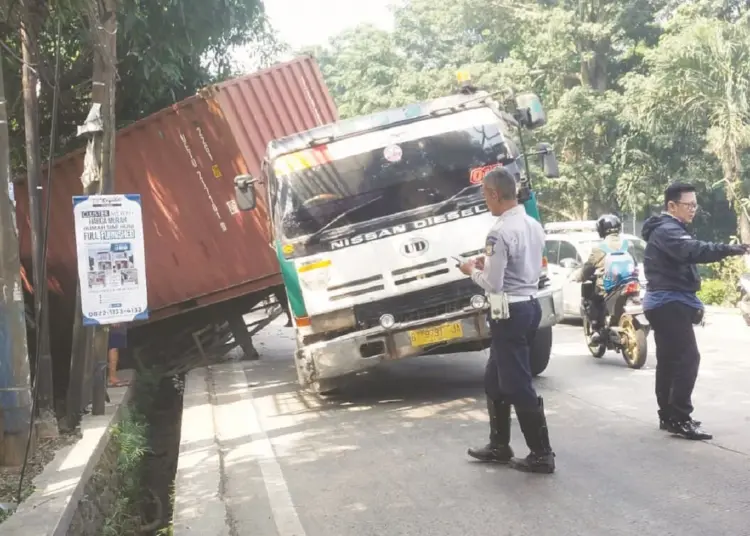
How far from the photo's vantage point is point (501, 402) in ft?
16.2

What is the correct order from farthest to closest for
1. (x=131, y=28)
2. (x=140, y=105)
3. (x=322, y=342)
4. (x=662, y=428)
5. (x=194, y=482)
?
1. (x=140, y=105)
2. (x=131, y=28)
3. (x=322, y=342)
4. (x=662, y=428)
5. (x=194, y=482)

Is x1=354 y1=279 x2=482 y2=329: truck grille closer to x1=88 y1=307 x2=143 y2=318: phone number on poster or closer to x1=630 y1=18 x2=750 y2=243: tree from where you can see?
x1=88 y1=307 x2=143 y2=318: phone number on poster

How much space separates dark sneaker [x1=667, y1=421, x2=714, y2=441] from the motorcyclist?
3.52m

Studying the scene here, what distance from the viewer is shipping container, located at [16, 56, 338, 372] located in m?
9.34

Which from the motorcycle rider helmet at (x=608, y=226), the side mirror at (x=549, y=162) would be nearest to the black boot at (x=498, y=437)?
the side mirror at (x=549, y=162)

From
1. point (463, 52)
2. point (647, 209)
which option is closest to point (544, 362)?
point (647, 209)

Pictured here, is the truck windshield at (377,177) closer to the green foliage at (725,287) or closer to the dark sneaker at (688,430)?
the dark sneaker at (688,430)

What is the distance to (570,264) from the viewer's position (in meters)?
12.3

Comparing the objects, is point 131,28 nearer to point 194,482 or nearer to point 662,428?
point 194,482

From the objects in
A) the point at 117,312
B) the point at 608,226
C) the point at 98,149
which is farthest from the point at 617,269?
the point at 98,149

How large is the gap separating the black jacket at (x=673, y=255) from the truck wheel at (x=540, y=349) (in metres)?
2.11

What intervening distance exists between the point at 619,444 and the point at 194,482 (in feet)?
9.18

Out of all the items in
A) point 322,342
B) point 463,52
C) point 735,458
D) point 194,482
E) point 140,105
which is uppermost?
point 463,52

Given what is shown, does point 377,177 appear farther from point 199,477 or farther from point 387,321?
point 199,477
